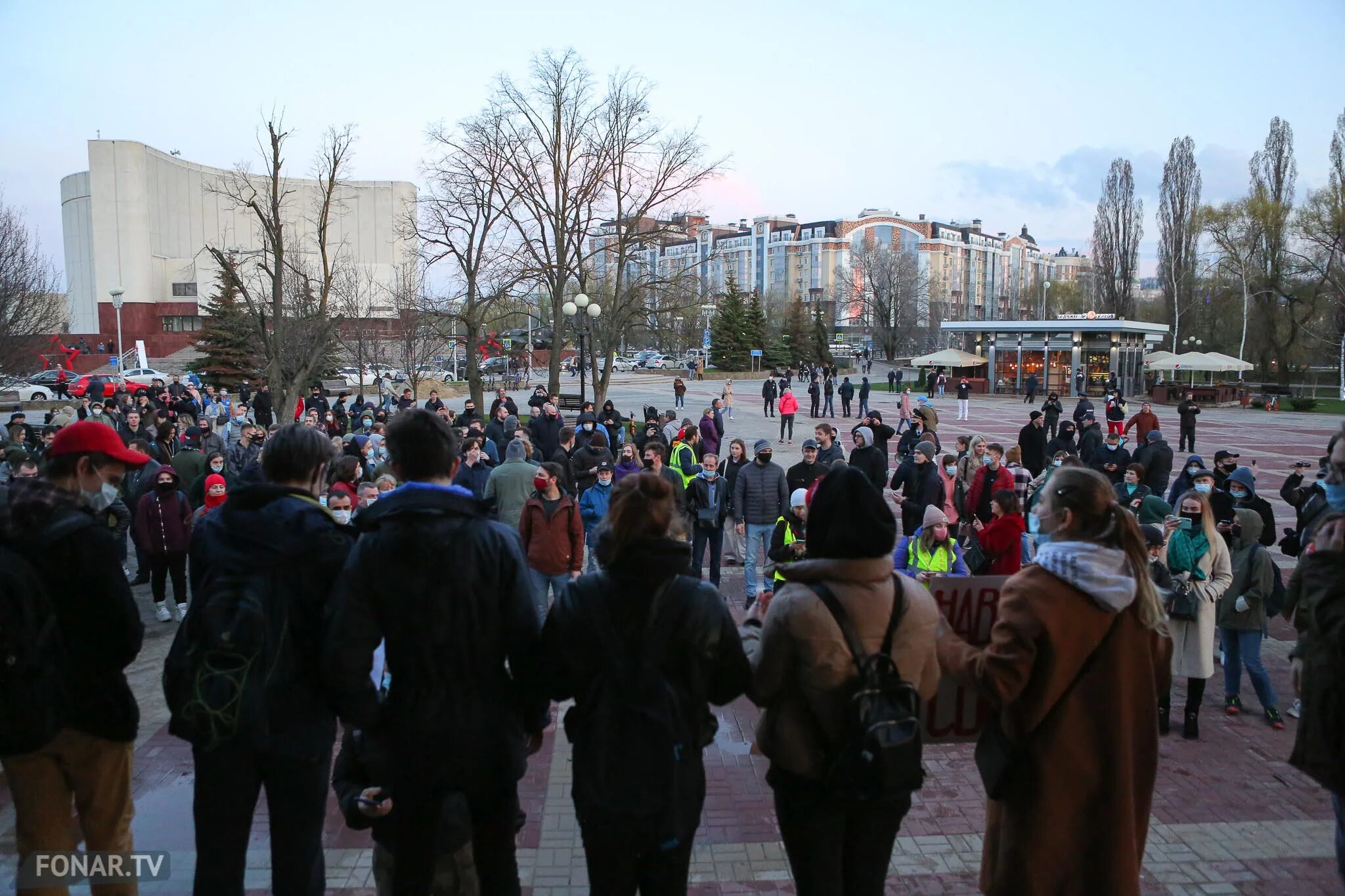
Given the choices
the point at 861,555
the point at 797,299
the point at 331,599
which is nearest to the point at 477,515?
the point at 331,599

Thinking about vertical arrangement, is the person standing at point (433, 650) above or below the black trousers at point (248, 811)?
above

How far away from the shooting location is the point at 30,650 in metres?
2.96

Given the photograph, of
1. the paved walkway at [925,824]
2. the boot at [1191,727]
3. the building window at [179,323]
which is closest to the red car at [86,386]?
the paved walkway at [925,824]

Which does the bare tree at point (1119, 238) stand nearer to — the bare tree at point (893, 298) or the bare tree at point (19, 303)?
the bare tree at point (893, 298)

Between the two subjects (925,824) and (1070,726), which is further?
(925,824)

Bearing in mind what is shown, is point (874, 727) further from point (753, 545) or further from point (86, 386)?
point (86, 386)

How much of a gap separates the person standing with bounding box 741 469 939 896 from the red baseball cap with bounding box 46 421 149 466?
2421 millimetres

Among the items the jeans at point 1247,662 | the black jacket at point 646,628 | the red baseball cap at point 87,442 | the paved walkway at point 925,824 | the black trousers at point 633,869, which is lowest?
the paved walkway at point 925,824

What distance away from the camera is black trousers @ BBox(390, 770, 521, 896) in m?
2.80

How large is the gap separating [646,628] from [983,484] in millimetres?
8085

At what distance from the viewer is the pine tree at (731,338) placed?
222 feet

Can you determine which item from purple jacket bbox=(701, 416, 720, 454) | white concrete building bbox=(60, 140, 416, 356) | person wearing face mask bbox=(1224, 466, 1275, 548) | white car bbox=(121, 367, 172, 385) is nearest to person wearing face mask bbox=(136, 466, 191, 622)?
purple jacket bbox=(701, 416, 720, 454)

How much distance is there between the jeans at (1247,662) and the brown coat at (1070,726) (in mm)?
4253

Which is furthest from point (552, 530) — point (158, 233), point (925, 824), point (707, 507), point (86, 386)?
point (158, 233)
